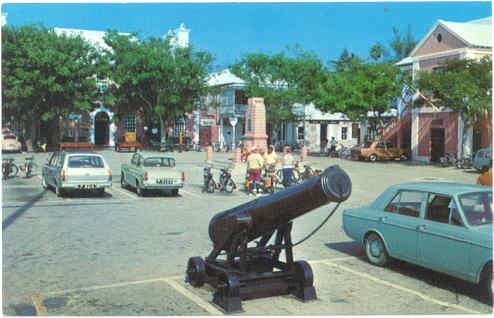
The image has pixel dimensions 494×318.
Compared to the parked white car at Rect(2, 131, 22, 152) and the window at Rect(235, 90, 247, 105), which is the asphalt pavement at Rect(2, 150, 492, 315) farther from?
the window at Rect(235, 90, 247, 105)

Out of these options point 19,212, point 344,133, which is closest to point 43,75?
point 344,133

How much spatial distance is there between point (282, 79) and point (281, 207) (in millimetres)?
46013

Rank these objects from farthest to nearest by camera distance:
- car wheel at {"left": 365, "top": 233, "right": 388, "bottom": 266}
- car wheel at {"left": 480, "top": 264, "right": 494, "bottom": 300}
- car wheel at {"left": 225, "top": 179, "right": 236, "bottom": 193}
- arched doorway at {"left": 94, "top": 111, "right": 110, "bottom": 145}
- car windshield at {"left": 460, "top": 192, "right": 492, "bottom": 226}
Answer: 1. arched doorway at {"left": 94, "top": 111, "right": 110, "bottom": 145}
2. car wheel at {"left": 225, "top": 179, "right": 236, "bottom": 193}
3. car wheel at {"left": 365, "top": 233, "right": 388, "bottom": 266}
4. car windshield at {"left": 460, "top": 192, "right": 492, "bottom": 226}
5. car wheel at {"left": 480, "top": 264, "right": 494, "bottom": 300}

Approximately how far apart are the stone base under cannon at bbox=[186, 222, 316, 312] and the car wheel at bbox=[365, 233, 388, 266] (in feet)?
6.76

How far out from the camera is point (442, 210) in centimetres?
820

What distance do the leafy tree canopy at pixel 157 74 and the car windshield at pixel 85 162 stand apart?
101 feet

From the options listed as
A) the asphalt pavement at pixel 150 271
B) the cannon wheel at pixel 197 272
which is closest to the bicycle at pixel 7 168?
the asphalt pavement at pixel 150 271

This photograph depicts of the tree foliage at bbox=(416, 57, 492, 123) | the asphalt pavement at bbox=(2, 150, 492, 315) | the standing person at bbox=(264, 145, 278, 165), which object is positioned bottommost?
the asphalt pavement at bbox=(2, 150, 492, 315)

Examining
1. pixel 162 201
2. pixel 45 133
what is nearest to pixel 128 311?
pixel 162 201

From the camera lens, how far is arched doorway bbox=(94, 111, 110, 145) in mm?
54688

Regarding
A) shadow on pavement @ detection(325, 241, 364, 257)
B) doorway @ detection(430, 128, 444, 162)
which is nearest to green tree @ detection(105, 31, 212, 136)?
doorway @ detection(430, 128, 444, 162)

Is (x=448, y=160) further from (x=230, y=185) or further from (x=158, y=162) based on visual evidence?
(x=158, y=162)

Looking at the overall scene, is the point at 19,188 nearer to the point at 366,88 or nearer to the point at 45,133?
the point at 366,88

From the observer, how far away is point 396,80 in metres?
40.1
